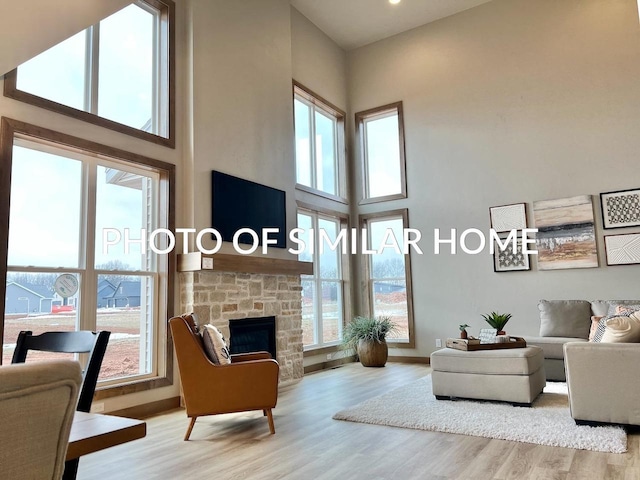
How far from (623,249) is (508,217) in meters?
1.49

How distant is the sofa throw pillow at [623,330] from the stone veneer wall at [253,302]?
3.59m

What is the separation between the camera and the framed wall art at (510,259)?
22.6 ft

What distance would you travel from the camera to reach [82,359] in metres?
4.17

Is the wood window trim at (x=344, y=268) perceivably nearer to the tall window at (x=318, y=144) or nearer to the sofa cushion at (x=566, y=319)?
the tall window at (x=318, y=144)

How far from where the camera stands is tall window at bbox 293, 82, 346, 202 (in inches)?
301

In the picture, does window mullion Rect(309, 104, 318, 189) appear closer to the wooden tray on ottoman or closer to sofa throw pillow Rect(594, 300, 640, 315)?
the wooden tray on ottoman

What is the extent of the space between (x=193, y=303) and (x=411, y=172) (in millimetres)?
4493

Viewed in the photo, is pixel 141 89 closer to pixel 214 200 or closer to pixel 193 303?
pixel 214 200

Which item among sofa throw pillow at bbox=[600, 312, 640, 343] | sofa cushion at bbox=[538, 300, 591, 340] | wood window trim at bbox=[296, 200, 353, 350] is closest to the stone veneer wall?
wood window trim at bbox=[296, 200, 353, 350]

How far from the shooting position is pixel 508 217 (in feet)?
23.1

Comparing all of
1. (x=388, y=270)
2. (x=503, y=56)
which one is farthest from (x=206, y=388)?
(x=503, y=56)

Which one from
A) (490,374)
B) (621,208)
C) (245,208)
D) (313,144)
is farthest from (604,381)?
(313,144)

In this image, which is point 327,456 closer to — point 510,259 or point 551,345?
point 551,345

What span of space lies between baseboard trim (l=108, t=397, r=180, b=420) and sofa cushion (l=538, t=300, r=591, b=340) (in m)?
4.49
